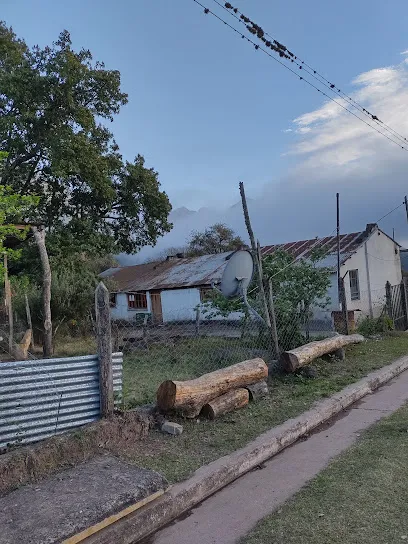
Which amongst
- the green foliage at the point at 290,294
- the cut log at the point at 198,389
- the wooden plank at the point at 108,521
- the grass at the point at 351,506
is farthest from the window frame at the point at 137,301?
the wooden plank at the point at 108,521

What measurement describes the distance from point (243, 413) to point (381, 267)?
18.0 m

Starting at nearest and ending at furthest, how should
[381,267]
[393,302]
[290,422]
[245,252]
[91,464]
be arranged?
[91,464]
[290,422]
[245,252]
[393,302]
[381,267]

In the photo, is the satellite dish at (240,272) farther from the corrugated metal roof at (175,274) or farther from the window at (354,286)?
the corrugated metal roof at (175,274)

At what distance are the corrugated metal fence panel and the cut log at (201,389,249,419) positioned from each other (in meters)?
1.41

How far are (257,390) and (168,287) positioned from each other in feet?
61.7

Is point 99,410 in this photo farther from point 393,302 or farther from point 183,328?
point 183,328

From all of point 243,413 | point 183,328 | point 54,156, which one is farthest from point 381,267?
point 243,413

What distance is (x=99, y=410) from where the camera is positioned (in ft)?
14.6

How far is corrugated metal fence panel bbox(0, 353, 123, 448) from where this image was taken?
151 inches

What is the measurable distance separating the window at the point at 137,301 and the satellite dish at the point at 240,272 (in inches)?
765

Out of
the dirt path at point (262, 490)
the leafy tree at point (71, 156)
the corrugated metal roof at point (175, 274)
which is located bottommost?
the dirt path at point (262, 490)

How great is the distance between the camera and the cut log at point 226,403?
5.27 metres

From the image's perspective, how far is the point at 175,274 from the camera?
26.2m

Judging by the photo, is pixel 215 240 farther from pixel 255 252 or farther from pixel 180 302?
pixel 255 252
